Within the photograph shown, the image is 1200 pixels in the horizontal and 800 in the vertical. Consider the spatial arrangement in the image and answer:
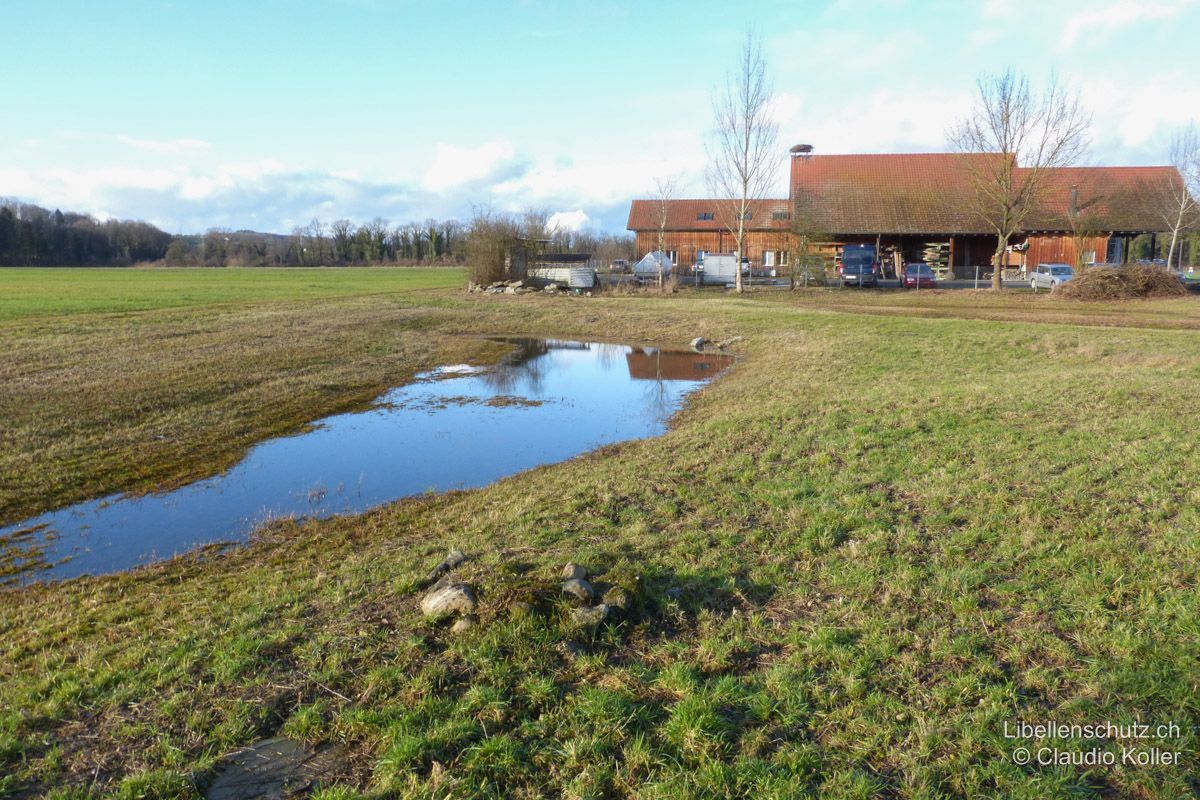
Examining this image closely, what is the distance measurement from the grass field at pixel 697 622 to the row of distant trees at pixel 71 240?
110754mm

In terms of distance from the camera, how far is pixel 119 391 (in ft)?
41.7

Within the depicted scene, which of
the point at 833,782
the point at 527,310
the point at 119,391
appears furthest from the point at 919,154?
the point at 833,782

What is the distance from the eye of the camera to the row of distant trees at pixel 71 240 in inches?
3725

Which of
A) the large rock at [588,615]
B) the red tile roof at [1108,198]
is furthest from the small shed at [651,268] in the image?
the large rock at [588,615]

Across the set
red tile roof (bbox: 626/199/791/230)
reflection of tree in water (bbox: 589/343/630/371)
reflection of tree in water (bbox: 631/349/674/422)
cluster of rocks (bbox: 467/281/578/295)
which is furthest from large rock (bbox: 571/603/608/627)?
red tile roof (bbox: 626/199/791/230)

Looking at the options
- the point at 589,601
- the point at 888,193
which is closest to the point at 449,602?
the point at 589,601

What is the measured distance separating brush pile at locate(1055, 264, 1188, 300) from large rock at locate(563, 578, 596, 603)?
98.9 ft

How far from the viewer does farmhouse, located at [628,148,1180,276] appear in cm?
4169

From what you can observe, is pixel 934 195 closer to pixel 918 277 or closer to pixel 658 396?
pixel 918 277

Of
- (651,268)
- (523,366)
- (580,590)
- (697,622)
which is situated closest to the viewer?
(697,622)

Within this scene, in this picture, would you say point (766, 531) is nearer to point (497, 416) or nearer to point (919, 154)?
point (497, 416)

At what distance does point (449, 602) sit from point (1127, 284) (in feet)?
104

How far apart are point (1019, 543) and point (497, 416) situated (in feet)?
29.8

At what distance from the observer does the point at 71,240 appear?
103 m
